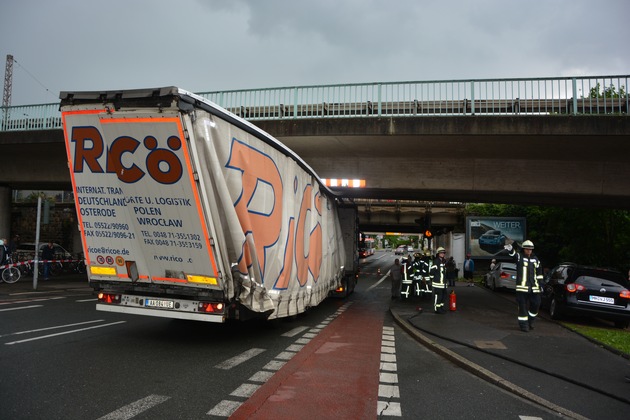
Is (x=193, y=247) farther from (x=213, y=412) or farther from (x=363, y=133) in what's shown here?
(x=363, y=133)

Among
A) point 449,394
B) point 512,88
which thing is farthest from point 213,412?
point 512,88

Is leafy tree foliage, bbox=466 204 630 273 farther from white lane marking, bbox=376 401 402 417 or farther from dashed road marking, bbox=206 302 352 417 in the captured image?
white lane marking, bbox=376 401 402 417

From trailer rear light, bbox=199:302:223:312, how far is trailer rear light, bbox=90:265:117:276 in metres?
1.57

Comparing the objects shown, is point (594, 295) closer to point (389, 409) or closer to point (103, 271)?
point (389, 409)

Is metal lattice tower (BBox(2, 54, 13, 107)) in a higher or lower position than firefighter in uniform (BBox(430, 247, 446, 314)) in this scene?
higher

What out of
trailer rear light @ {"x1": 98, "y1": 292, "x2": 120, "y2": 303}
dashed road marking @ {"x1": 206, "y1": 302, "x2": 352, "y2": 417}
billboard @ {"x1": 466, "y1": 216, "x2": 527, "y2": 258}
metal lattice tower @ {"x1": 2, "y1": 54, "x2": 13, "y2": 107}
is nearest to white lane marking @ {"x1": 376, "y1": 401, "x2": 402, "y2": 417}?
dashed road marking @ {"x1": 206, "y1": 302, "x2": 352, "y2": 417}

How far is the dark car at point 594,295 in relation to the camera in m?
10.5

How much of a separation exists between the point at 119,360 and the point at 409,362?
4.41 meters

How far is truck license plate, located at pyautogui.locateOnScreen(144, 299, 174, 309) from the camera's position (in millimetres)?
6676

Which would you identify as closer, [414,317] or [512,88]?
[414,317]

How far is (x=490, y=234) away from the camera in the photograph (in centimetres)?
3158

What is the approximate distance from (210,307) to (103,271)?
1941mm

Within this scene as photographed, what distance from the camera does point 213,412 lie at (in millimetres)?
4293

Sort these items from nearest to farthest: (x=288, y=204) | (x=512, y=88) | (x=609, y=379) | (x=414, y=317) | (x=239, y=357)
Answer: (x=609, y=379) → (x=239, y=357) → (x=288, y=204) → (x=414, y=317) → (x=512, y=88)
